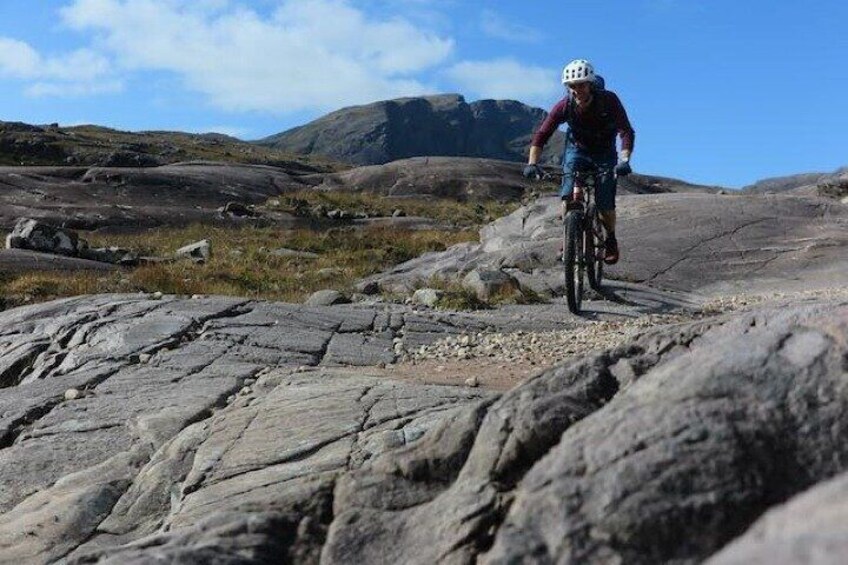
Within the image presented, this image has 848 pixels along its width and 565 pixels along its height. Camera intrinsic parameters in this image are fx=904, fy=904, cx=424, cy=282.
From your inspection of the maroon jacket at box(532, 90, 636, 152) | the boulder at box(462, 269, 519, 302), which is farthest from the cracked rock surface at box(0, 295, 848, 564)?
the boulder at box(462, 269, 519, 302)

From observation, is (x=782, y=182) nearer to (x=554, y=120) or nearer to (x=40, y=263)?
(x=40, y=263)

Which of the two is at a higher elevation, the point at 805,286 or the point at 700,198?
the point at 700,198

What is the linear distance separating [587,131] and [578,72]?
1.11 m

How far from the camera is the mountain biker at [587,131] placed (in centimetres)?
1142

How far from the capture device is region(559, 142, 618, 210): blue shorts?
12.3 meters

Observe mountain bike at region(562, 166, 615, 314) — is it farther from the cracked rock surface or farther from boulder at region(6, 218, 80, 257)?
boulder at region(6, 218, 80, 257)

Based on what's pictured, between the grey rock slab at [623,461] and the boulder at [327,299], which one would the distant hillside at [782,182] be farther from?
the grey rock slab at [623,461]

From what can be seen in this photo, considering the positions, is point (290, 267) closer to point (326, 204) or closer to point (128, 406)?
point (128, 406)

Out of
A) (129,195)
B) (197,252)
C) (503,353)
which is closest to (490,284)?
(503,353)

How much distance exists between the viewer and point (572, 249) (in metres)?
12.3

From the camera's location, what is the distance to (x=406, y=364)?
10008 millimetres

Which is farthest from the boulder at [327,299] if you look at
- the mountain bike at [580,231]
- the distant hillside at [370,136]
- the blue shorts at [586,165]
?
the distant hillside at [370,136]

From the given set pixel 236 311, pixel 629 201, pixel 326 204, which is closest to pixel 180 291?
pixel 236 311

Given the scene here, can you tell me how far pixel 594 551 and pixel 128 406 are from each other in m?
6.51
